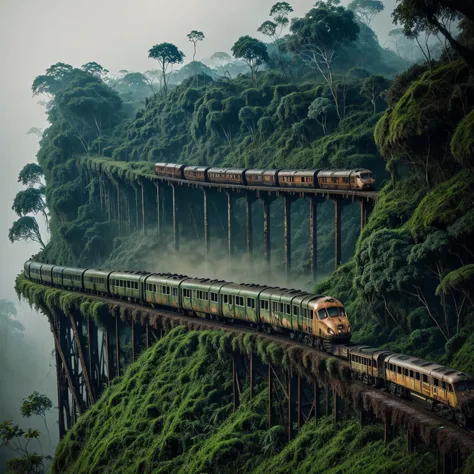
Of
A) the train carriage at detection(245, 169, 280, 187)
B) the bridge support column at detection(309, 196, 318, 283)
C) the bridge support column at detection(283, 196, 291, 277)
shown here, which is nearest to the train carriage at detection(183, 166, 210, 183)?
the train carriage at detection(245, 169, 280, 187)

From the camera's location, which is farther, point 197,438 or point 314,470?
point 197,438

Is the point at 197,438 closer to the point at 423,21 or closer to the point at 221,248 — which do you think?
the point at 423,21

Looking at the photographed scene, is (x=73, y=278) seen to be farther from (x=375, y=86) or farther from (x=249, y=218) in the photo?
(x=375, y=86)

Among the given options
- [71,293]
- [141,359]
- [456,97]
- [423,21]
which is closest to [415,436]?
[456,97]

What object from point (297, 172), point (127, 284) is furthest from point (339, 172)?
point (127, 284)

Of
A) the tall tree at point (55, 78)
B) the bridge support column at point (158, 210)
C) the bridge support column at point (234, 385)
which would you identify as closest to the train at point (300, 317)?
the bridge support column at point (234, 385)
